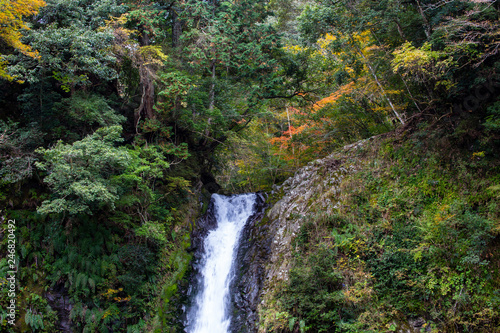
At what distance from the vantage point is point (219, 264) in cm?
1157

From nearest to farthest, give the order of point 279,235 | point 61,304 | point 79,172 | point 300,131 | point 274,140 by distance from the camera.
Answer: point 79,172
point 61,304
point 279,235
point 300,131
point 274,140

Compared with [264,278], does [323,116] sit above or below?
above

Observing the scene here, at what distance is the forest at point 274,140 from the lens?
232 inches

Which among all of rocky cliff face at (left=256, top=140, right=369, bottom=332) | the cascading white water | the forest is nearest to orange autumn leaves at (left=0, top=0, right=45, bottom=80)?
the forest

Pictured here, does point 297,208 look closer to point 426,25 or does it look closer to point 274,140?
point 274,140

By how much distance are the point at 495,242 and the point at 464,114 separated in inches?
132

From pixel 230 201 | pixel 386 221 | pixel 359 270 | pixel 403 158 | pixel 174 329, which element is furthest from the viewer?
pixel 230 201

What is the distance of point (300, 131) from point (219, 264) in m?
7.26

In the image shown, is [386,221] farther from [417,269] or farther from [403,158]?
[403,158]

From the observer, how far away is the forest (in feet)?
19.3

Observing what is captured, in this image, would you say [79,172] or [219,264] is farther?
[219,264]

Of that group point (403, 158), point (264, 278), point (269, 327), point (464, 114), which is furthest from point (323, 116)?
point (269, 327)

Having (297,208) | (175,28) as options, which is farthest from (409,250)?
(175,28)

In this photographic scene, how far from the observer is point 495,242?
17.3 feet
